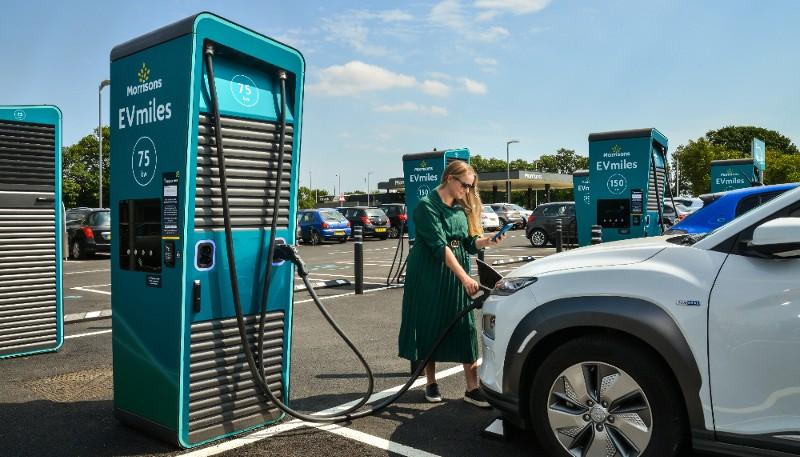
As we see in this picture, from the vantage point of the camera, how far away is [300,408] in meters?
4.49

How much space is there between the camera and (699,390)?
9.31 feet

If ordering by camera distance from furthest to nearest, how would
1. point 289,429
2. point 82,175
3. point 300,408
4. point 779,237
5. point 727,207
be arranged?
point 82,175 → point 727,207 → point 300,408 → point 289,429 → point 779,237

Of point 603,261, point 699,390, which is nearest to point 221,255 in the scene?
point 603,261

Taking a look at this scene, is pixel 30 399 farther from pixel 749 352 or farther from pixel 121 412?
pixel 749 352

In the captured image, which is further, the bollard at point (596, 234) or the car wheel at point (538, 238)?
the car wheel at point (538, 238)

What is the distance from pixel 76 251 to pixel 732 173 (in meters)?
21.8

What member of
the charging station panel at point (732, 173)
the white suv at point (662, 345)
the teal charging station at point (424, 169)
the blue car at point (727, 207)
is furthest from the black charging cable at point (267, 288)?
the charging station panel at point (732, 173)

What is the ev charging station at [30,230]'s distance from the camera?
19.5 feet

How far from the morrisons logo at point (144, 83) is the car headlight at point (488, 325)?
2.35 m

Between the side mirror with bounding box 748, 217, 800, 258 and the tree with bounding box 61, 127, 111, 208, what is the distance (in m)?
48.4

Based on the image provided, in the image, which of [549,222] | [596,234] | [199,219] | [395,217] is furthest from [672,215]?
[395,217]

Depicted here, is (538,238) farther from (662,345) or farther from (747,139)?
(747,139)

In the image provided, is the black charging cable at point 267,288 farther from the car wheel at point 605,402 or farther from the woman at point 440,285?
the car wheel at point 605,402

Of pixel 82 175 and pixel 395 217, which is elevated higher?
pixel 82 175
